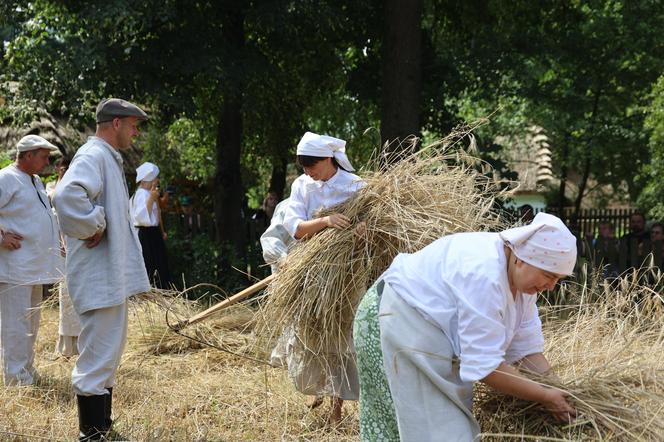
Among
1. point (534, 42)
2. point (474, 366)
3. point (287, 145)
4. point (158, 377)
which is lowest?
point (158, 377)

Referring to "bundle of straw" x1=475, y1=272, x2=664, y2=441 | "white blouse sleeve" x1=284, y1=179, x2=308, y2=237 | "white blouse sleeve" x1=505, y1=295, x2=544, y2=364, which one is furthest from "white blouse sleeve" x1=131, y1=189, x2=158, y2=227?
"white blouse sleeve" x1=505, y1=295, x2=544, y2=364

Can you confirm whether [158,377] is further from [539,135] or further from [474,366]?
[539,135]

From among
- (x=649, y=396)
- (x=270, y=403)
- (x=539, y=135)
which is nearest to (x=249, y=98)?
(x=270, y=403)

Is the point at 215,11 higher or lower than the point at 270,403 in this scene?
higher

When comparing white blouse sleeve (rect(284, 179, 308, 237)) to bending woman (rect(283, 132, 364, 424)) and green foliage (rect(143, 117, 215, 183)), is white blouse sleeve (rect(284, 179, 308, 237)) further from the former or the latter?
green foliage (rect(143, 117, 215, 183))

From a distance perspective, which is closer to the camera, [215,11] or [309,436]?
[309,436]

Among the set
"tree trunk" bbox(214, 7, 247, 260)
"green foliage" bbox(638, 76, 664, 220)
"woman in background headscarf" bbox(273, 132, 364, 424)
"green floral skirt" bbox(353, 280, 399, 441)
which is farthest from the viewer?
"green foliage" bbox(638, 76, 664, 220)

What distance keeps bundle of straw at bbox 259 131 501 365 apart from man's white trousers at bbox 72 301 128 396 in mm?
780

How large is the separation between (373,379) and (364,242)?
3.94 ft

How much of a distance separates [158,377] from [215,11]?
16.0 feet

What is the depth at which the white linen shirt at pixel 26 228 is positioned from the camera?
16.7 ft

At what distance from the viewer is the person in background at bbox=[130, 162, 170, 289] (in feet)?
28.3

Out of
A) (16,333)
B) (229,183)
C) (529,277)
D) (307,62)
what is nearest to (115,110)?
(16,333)

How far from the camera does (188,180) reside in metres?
19.9
